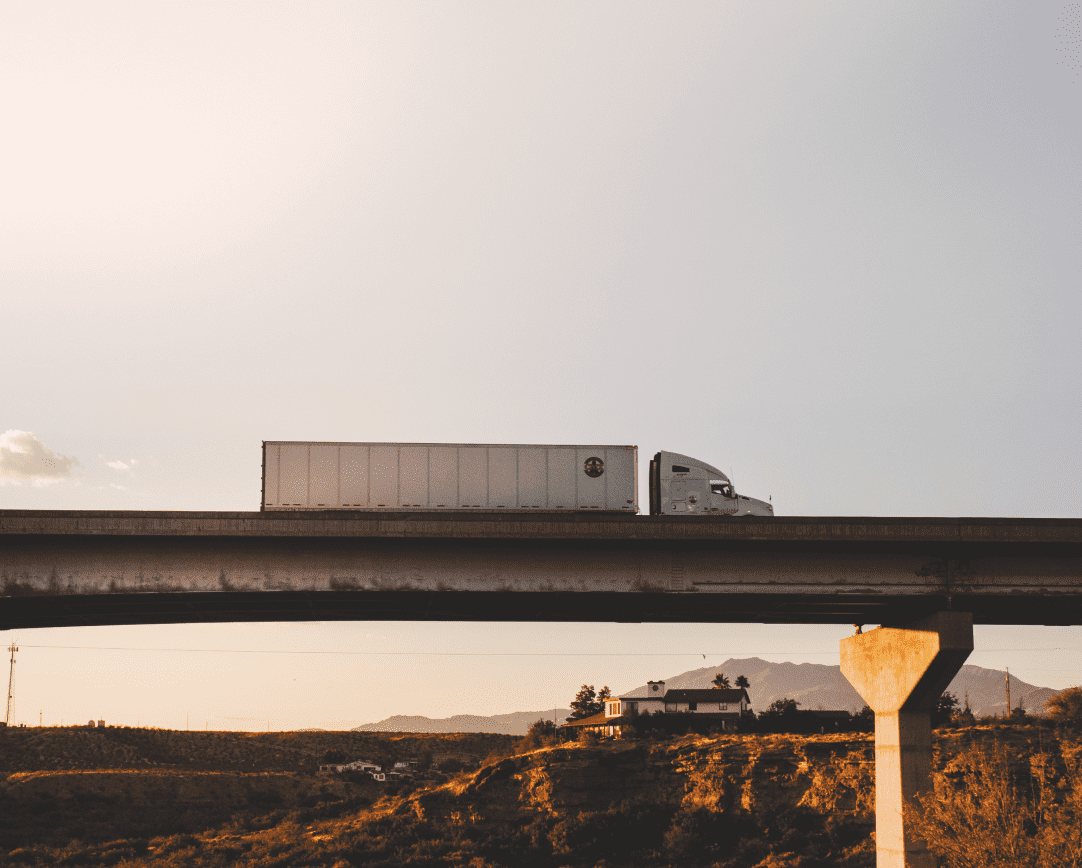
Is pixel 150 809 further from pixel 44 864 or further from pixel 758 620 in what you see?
pixel 758 620

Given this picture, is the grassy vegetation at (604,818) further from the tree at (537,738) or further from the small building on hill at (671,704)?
the small building on hill at (671,704)

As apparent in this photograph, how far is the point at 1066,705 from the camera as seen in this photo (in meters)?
88.6

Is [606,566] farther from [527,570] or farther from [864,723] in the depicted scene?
[864,723]

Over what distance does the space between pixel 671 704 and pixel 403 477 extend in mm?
94996

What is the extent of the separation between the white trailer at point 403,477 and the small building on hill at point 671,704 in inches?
3073

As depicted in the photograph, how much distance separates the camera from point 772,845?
5072 centimetres

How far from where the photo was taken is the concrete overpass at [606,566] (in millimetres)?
29422

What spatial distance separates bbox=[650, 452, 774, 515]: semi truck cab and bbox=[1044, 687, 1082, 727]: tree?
56.9 metres

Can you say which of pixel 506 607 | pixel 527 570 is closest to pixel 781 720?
pixel 506 607

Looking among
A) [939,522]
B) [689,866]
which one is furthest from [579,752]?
[939,522]

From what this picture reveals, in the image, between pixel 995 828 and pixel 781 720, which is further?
pixel 781 720

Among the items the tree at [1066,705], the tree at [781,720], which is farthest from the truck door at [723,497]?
the tree at [1066,705]

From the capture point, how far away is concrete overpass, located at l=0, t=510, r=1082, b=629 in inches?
1156

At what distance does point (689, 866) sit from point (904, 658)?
22165 mm
